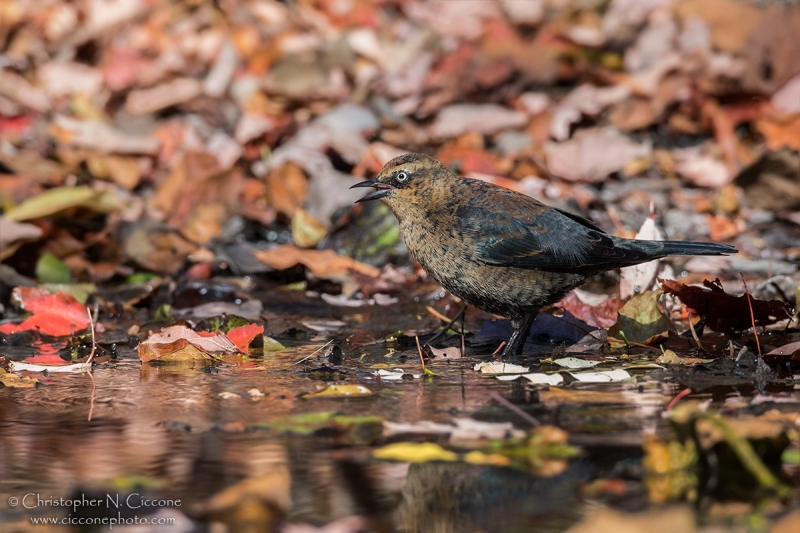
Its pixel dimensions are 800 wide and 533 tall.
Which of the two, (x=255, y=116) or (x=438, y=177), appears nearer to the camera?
(x=438, y=177)

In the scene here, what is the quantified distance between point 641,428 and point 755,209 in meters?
4.57

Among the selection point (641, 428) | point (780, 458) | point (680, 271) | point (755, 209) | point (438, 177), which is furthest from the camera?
point (755, 209)

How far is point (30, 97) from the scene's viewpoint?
9.55 meters

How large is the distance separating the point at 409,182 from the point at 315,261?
1337mm

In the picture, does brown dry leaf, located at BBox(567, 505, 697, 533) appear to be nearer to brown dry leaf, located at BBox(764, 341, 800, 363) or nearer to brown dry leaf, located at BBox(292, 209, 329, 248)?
→ brown dry leaf, located at BBox(764, 341, 800, 363)

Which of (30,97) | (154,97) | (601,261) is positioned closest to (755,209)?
(601,261)

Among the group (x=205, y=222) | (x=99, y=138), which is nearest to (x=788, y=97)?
(x=205, y=222)

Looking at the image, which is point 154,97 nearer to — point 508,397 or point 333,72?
point 333,72

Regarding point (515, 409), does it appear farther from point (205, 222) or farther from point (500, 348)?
point (205, 222)

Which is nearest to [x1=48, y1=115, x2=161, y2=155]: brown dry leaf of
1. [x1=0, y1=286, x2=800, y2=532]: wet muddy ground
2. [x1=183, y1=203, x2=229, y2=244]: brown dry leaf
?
[x1=183, y1=203, x2=229, y2=244]: brown dry leaf

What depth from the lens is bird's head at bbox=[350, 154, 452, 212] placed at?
5586mm

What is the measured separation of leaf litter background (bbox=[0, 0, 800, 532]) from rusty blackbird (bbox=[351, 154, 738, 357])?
0.73ft

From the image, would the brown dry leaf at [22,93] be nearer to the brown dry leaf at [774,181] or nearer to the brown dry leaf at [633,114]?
the brown dry leaf at [633,114]

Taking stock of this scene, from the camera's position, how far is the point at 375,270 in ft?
22.2
